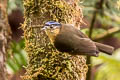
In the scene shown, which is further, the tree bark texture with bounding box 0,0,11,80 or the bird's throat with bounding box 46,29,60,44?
the tree bark texture with bounding box 0,0,11,80

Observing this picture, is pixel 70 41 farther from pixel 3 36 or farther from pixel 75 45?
pixel 3 36

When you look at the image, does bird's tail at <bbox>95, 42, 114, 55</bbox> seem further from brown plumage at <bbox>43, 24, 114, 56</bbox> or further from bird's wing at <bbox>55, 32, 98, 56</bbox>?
bird's wing at <bbox>55, 32, 98, 56</bbox>

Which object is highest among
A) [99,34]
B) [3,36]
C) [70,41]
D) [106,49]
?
[70,41]

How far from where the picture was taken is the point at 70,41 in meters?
3.04

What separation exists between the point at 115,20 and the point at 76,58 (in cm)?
318

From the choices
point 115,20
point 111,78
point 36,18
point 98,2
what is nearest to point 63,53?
point 36,18

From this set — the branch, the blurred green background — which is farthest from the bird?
the branch

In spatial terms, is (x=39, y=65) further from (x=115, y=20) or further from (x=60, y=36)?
(x=115, y=20)

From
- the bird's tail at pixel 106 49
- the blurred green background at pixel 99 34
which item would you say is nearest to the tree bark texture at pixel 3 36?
the blurred green background at pixel 99 34

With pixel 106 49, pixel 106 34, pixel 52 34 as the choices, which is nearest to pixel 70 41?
pixel 52 34

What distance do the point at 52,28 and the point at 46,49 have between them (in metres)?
0.20

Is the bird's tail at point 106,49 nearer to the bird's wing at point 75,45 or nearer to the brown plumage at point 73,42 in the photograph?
the brown plumage at point 73,42

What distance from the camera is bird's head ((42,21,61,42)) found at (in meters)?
3.05

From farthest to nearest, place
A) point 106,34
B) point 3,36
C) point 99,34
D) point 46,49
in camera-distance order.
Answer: point 99,34 → point 106,34 → point 3,36 → point 46,49
